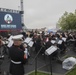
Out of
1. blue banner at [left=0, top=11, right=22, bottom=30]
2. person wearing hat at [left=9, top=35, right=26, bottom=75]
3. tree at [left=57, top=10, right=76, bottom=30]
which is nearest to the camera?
person wearing hat at [left=9, top=35, right=26, bottom=75]

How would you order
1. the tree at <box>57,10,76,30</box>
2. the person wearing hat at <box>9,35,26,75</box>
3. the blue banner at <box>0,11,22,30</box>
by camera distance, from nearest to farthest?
the person wearing hat at <box>9,35,26,75</box> → the blue banner at <box>0,11,22,30</box> → the tree at <box>57,10,76,30</box>

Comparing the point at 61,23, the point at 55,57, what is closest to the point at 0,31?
the point at 55,57

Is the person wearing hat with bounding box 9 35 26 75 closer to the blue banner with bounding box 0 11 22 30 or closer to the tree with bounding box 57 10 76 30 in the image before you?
the blue banner with bounding box 0 11 22 30

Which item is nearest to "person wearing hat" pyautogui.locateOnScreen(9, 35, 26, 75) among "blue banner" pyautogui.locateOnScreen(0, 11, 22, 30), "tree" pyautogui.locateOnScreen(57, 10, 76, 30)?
"blue banner" pyautogui.locateOnScreen(0, 11, 22, 30)

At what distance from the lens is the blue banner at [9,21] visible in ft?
92.3

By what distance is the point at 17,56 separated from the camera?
541 cm

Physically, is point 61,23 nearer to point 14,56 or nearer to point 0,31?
point 0,31

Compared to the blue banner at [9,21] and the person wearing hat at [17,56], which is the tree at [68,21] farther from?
the person wearing hat at [17,56]

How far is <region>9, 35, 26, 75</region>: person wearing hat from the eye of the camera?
211 inches

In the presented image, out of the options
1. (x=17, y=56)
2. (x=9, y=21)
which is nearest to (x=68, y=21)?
(x=9, y=21)

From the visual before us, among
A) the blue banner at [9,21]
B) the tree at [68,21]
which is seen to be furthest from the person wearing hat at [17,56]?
the tree at [68,21]

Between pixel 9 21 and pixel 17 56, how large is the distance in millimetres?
24335

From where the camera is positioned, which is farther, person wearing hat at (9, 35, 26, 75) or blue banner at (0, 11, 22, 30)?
blue banner at (0, 11, 22, 30)

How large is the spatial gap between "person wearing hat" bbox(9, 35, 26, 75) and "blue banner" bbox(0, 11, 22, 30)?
2243 centimetres
